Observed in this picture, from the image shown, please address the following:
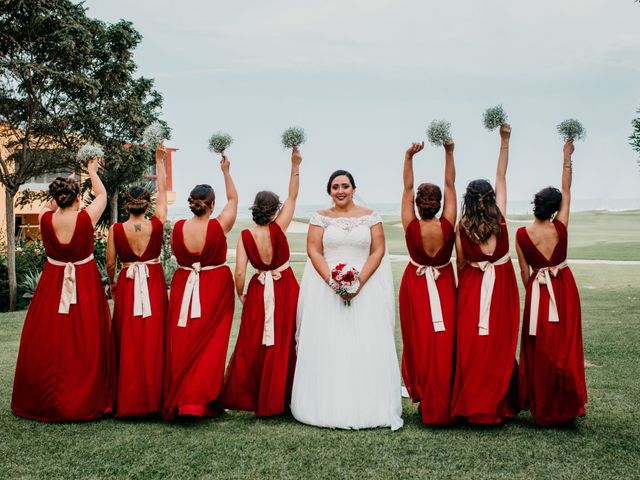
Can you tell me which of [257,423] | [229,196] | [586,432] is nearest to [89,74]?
[229,196]

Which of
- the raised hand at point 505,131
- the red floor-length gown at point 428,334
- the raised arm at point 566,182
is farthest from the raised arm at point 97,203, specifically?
the raised arm at point 566,182

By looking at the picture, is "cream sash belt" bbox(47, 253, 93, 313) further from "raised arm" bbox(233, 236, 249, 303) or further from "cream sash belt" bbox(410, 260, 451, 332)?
"cream sash belt" bbox(410, 260, 451, 332)

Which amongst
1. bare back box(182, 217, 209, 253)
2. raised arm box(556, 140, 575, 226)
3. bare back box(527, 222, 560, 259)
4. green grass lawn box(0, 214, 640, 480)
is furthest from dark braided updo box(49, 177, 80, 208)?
raised arm box(556, 140, 575, 226)

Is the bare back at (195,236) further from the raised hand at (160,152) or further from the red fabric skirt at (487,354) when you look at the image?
the red fabric skirt at (487,354)

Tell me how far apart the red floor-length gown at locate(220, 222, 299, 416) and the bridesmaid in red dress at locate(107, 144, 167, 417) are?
0.72m

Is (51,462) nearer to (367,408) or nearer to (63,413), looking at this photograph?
(63,413)

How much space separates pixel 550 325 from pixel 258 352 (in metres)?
2.68

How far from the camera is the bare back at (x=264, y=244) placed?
6.36m

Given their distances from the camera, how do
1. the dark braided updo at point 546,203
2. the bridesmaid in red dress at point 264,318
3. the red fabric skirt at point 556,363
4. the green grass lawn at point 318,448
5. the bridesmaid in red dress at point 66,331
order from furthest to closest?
the bridesmaid in red dress at point 264,318
the bridesmaid in red dress at point 66,331
the dark braided updo at point 546,203
the red fabric skirt at point 556,363
the green grass lawn at point 318,448

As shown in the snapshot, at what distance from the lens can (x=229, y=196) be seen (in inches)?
259

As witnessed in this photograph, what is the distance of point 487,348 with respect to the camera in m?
5.74

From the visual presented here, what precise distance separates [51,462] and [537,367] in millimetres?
4007

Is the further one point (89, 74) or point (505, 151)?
point (89, 74)

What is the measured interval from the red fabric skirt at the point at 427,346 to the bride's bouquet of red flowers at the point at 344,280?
547mm
